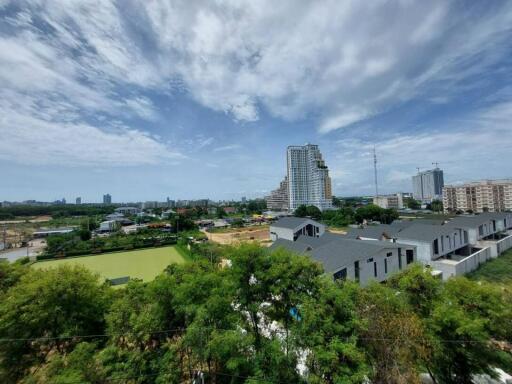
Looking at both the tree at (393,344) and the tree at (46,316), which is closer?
the tree at (393,344)

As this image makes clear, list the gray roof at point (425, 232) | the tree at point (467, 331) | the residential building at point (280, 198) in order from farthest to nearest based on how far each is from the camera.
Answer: the residential building at point (280, 198) → the gray roof at point (425, 232) → the tree at point (467, 331)

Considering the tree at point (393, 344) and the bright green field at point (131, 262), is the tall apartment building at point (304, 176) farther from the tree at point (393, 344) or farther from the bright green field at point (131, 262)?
the tree at point (393, 344)

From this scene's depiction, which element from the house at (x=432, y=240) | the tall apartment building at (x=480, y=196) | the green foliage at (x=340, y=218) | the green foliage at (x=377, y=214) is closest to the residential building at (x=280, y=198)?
the green foliage at (x=340, y=218)

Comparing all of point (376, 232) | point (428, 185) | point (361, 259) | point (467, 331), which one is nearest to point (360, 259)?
point (361, 259)

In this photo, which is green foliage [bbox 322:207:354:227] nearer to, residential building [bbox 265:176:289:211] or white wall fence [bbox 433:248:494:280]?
white wall fence [bbox 433:248:494:280]

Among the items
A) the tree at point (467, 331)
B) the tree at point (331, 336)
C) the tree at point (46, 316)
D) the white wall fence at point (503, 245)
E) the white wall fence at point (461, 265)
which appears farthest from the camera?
the white wall fence at point (503, 245)

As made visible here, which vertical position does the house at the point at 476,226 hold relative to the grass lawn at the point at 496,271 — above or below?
above

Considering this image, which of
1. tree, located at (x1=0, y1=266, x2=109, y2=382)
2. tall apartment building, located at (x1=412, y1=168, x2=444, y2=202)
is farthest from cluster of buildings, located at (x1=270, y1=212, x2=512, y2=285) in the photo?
tall apartment building, located at (x1=412, y1=168, x2=444, y2=202)

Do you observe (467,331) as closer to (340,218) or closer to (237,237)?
(237,237)
